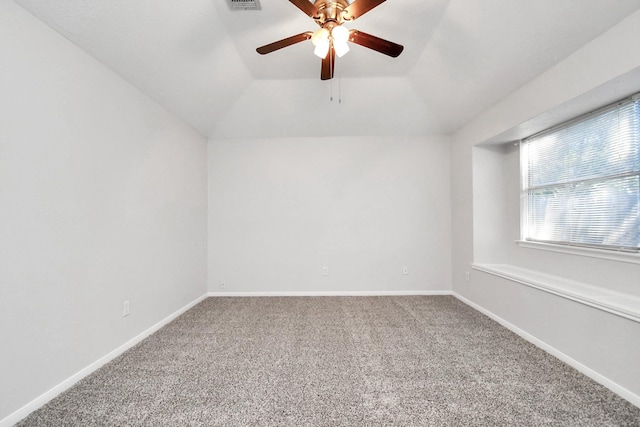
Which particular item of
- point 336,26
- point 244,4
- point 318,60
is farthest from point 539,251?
point 244,4

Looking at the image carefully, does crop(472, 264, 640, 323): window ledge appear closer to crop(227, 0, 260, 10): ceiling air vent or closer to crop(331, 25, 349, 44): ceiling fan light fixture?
crop(331, 25, 349, 44): ceiling fan light fixture

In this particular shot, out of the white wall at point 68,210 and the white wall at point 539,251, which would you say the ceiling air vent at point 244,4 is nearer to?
the white wall at point 68,210

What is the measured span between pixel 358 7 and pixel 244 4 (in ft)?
3.25

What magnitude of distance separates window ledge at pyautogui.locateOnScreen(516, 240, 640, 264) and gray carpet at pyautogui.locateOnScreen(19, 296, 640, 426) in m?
0.92

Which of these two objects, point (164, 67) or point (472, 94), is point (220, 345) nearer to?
point (164, 67)

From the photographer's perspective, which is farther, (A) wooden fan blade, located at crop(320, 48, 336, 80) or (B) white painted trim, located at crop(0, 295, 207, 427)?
(A) wooden fan blade, located at crop(320, 48, 336, 80)

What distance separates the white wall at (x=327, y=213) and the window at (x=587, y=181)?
110 cm

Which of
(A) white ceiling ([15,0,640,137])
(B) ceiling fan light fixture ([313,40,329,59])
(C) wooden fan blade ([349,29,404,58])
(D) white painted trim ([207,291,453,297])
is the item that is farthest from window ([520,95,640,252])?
(B) ceiling fan light fixture ([313,40,329,59])

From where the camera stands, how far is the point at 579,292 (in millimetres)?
1986

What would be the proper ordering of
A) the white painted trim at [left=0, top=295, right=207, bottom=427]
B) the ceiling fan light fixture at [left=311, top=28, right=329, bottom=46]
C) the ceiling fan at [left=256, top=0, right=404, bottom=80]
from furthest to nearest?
the ceiling fan light fixture at [left=311, top=28, right=329, bottom=46] → the ceiling fan at [left=256, top=0, right=404, bottom=80] → the white painted trim at [left=0, top=295, right=207, bottom=427]


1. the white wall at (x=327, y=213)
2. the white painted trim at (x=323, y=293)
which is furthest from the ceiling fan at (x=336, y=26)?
the white painted trim at (x=323, y=293)

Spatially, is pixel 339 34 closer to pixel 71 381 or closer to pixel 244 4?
pixel 244 4

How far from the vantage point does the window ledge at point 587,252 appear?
6.19 ft

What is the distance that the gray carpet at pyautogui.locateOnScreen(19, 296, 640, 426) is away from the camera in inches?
58.2
